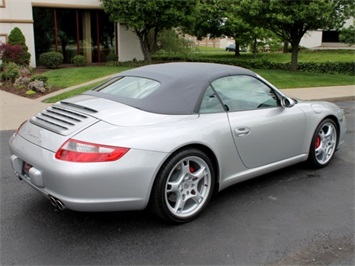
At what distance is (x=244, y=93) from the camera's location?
416 cm

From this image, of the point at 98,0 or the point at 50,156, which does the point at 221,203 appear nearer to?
the point at 50,156

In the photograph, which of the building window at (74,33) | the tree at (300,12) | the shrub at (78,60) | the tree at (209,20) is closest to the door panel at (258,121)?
the tree at (300,12)

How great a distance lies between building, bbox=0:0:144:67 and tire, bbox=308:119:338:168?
1616 centimetres

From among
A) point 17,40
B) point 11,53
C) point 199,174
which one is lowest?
point 199,174

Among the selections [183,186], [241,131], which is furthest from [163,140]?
[241,131]

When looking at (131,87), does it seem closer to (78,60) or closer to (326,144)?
(326,144)

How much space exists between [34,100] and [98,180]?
814 cm

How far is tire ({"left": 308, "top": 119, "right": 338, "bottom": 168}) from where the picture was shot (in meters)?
4.72

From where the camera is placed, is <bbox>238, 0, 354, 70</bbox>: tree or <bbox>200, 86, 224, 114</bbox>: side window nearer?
<bbox>200, 86, 224, 114</bbox>: side window

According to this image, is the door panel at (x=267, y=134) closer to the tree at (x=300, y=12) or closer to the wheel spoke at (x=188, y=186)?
the wheel spoke at (x=188, y=186)

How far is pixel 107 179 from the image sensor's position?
2.96 metres

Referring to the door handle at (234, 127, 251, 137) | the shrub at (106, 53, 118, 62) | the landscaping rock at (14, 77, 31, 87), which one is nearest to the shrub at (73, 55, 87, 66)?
the shrub at (106, 53, 118, 62)

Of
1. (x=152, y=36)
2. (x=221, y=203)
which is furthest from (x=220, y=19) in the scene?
(x=221, y=203)

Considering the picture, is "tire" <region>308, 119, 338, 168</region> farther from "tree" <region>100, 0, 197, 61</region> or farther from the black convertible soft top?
"tree" <region>100, 0, 197, 61</region>
